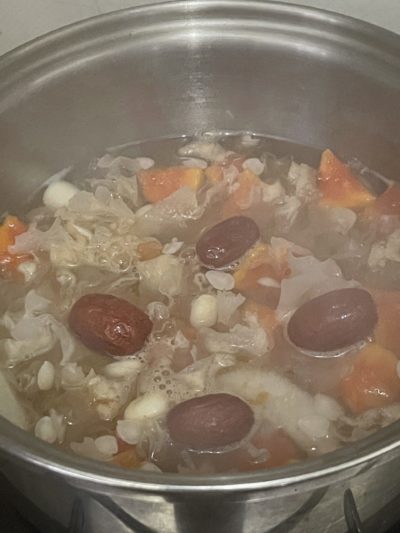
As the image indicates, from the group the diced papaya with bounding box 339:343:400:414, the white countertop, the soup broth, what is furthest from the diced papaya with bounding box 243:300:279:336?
the white countertop

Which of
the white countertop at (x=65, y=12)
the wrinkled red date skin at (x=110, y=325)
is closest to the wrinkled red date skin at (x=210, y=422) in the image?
the wrinkled red date skin at (x=110, y=325)

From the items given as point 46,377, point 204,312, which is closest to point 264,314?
point 204,312

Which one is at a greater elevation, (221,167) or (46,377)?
(221,167)

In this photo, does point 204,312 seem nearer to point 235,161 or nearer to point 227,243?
point 227,243

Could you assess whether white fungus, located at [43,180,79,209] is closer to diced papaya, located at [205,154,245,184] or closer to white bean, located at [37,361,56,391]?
diced papaya, located at [205,154,245,184]

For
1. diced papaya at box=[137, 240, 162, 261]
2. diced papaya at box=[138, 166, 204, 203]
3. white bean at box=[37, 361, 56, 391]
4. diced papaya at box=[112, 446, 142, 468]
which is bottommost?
diced papaya at box=[112, 446, 142, 468]
